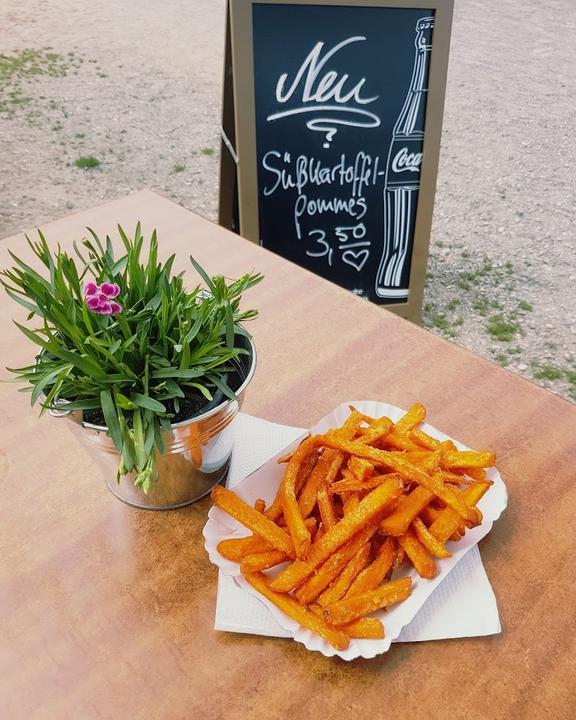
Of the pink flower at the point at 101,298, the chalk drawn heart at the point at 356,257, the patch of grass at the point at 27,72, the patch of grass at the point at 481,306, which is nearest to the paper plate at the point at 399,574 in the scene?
the pink flower at the point at 101,298

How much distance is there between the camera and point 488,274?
10.4 ft

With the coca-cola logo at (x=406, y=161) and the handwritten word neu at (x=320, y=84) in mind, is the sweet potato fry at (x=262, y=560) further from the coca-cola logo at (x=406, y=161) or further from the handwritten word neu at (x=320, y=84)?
the coca-cola logo at (x=406, y=161)

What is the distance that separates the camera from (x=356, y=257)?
246cm

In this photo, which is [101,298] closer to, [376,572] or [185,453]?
[185,453]

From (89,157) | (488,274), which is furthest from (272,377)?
(89,157)

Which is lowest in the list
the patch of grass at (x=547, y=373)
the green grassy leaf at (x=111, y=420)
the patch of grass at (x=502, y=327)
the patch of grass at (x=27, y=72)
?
the patch of grass at (x=547, y=373)

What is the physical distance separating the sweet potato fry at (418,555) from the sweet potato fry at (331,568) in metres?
0.04

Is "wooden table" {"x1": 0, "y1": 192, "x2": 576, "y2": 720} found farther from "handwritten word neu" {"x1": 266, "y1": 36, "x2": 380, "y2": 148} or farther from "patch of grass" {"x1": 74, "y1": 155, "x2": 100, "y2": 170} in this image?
"patch of grass" {"x1": 74, "y1": 155, "x2": 100, "y2": 170}

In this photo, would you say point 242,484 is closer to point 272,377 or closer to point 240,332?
point 240,332

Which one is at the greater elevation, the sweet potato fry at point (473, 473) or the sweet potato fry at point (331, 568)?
the sweet potato fry at point (473, 473)

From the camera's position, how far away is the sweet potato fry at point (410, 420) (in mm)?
1036

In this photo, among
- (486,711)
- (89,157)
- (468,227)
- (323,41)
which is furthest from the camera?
(89,157)

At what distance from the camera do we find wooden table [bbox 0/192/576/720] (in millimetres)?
807

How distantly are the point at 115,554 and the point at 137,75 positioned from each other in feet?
16.8
